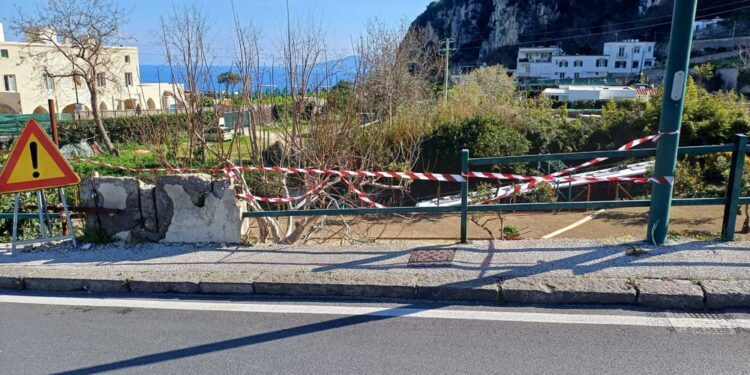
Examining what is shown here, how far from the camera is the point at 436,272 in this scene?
475cm

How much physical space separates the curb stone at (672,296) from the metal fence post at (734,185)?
4.75 ft

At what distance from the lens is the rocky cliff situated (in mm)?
109938

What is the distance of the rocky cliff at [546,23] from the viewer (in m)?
110

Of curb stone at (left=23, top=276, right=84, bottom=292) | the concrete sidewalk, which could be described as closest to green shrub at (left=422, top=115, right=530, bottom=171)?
the concrete sidewalk

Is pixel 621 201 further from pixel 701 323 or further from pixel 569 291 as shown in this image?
pixel 701 323

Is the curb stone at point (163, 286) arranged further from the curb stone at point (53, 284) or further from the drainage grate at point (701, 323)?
the drainage grate at point (701, 323)

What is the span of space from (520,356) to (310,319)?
5.42 ft

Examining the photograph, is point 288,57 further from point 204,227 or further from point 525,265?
point 525,265

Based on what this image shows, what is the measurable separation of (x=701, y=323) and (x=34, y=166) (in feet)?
21.7

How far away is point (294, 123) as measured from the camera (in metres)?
9.39

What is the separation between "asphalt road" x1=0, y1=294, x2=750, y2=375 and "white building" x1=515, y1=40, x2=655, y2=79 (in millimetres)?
100662

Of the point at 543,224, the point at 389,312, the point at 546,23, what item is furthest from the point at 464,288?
the point at 546,23

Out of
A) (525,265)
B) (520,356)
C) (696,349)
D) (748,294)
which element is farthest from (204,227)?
(748,294)

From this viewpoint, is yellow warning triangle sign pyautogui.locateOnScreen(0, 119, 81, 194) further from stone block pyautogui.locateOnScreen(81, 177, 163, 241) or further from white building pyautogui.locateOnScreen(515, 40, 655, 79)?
white building pyautogui.locateOnScreen(515, 40, 655, 79)
